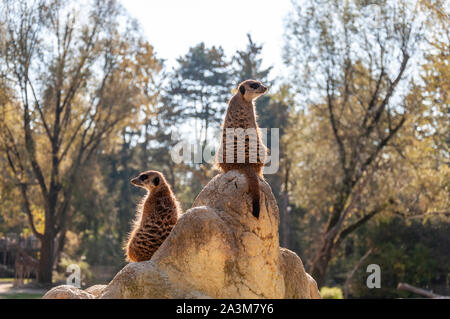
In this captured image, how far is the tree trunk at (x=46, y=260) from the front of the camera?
21.0 metres

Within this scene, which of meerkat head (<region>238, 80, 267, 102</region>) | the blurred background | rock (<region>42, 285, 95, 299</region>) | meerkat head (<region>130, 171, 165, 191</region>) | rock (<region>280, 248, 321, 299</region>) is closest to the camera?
rock (<region>42, 285, 95, 299</region>)

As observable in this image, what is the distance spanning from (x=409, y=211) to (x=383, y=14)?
6.76m

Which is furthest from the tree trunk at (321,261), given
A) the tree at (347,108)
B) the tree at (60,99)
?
the tree at (60,99)

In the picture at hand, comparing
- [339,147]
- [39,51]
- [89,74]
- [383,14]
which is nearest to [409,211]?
[339,147]

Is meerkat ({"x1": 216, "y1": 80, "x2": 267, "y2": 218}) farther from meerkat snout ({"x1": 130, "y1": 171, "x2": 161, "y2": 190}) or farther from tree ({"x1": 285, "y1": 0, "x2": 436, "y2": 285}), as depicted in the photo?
tree ({"x1": 285, "y1": 0, "x2": 436, "y2": 285})

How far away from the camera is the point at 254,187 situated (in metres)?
5.14

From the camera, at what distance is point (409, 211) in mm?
18250

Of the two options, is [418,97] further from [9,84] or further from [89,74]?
[9,84]

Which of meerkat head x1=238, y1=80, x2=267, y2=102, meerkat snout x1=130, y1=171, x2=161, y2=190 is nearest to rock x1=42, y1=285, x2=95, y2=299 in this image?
meerkat snout x1=130, y1=171, x2=161, y2=190

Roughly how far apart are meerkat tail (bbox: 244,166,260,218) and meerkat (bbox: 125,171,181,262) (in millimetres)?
867

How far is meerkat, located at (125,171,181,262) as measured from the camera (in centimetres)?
536

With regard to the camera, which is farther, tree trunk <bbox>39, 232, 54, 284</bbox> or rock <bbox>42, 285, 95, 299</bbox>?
tree trunk <bbox>39, 232, 54, 284</bbox>

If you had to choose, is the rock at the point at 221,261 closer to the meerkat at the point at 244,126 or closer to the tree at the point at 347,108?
the meerkat at the point at 244,126

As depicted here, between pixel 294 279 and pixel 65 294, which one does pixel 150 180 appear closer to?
pixel 65 294
